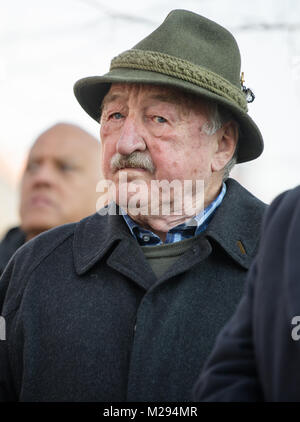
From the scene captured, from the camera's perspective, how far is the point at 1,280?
8.77 ft

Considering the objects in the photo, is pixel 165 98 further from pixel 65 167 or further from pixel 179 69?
pixel 65 167

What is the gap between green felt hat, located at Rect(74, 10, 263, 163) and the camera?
2.43m

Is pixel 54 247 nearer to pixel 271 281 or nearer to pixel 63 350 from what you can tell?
pixel 63 350

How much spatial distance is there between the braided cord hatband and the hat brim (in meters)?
0.02

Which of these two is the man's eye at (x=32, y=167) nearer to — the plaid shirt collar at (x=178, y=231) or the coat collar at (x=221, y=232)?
the coat collar at (x=221, y=232)

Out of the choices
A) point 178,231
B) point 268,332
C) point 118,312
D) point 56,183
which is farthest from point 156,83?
point 56,183

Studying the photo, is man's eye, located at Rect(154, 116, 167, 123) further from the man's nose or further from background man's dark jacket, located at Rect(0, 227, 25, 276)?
background man's dark jacket, located at Rect(0, 227, 25, 276)

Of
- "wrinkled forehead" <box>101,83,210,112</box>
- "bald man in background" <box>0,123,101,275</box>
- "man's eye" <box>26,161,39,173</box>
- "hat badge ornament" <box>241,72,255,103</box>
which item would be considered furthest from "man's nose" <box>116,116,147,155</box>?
"man's eye" <box>26,161,39,173</box>

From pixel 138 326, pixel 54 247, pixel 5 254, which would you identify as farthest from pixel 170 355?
pixel 5 254

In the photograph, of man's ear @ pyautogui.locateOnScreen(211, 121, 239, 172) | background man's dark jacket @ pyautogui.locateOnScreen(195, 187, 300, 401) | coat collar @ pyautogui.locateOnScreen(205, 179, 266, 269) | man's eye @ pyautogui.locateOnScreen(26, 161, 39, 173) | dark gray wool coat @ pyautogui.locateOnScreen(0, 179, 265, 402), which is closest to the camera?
background man's dark jacket @ pyautogui.locateOnScreen(195, 187, 300, 401)

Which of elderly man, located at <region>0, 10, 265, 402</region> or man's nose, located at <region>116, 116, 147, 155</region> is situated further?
man's nose, located at <region>116, 116, 147, 155</region>

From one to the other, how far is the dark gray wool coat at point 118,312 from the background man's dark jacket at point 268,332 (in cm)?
75

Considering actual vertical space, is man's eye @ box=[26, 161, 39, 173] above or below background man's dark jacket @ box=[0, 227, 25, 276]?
above
